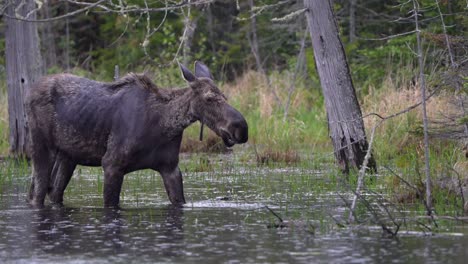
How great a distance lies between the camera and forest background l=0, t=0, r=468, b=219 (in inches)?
509

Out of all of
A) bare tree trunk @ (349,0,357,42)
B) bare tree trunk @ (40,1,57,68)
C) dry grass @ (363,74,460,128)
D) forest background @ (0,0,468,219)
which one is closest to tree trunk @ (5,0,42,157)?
forest background @ (0,0,468,219)

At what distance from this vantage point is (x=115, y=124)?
40.5 ft

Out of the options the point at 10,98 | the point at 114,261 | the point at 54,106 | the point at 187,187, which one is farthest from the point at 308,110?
the point at 114,261

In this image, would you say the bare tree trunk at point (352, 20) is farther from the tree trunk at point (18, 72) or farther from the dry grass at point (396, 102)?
the tree trunk at point (18, 72)

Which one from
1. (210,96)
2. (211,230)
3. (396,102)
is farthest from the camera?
(396,102)

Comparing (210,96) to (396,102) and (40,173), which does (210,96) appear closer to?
(40,173)

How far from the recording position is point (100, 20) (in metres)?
34.0

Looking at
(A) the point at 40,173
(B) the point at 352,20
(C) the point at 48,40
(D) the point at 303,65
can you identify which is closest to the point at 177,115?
(A) the point at 40,173

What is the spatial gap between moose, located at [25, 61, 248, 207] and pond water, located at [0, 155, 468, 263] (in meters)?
0.38

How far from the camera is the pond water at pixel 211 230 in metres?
8.74

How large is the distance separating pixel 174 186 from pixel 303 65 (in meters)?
15.9

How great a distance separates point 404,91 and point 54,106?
8.12 metres

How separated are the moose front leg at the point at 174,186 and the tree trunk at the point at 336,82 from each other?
3.31 meters

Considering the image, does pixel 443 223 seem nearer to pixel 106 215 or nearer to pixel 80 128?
pixel 106 215
